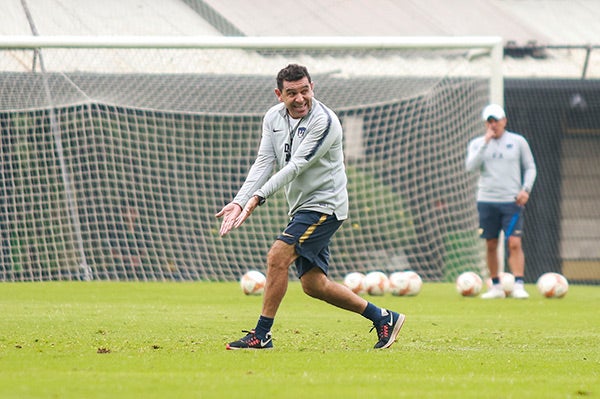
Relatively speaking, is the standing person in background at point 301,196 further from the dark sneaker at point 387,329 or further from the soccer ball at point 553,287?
the soccer ball at point 553,287

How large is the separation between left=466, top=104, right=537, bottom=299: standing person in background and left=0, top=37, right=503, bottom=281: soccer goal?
Answer: 2.33 m

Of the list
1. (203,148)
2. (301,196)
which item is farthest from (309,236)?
(203,148)

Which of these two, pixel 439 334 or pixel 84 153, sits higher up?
pixel 84 153

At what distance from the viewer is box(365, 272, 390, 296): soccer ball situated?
1320cm

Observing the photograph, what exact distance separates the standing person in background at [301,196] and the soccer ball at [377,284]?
5614 millimetres

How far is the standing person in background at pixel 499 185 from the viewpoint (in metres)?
13.1

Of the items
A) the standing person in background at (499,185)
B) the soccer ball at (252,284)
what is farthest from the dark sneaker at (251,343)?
the standing person in background at (499,185)

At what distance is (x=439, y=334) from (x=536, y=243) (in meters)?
11.7

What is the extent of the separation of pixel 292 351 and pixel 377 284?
625cm

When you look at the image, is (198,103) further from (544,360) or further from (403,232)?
(544,360)

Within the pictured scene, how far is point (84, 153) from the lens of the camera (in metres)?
15.9

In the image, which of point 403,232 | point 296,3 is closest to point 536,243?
point 403,232

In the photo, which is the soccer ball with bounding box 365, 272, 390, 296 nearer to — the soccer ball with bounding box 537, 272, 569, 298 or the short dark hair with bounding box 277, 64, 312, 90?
the soccer ball with bounding box 537, 272, 569, 298

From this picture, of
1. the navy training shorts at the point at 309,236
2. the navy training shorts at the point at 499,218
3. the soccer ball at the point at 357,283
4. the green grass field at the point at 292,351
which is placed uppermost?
the navy training shorts at the point at 499,218
